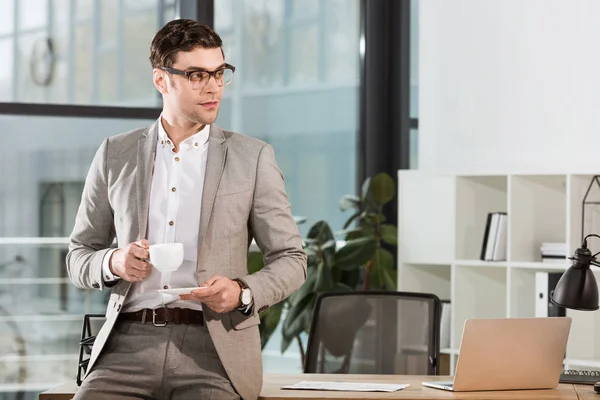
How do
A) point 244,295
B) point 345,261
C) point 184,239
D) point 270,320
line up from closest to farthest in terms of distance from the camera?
point 244,295 → point 184,239 → point 270,320 → point 345,261

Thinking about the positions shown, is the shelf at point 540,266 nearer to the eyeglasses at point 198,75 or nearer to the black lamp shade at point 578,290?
the black lamp shade at point 578,290

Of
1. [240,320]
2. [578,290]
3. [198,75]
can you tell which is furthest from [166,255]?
[578,290]

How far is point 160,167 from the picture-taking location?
107 inches

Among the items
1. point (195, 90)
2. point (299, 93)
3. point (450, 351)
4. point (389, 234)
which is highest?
point (299, 93)

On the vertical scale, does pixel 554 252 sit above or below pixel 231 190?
below

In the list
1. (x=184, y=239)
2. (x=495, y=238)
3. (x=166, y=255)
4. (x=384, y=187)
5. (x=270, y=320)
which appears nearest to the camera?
(x=166, y=255)

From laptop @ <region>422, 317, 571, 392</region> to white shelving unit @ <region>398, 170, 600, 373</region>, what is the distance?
5.10 ft

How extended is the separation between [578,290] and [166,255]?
4.35 ft

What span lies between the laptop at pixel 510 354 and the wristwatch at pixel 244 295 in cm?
69

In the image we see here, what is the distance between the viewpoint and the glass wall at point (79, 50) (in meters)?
5.56

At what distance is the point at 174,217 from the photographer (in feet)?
8.65

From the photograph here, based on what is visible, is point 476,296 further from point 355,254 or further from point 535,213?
point 355,254

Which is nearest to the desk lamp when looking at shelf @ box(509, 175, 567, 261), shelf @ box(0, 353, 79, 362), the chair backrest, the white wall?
the chair backrest

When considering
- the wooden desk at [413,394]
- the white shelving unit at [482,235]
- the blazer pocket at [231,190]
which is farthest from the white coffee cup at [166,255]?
the white shelving unit at [482,235]
